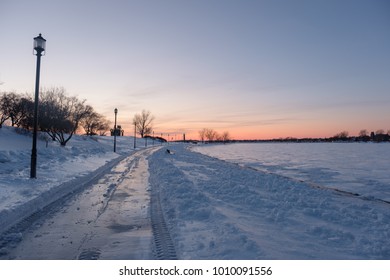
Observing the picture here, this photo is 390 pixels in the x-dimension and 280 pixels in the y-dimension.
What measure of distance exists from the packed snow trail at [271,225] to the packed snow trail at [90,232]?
0.67 m

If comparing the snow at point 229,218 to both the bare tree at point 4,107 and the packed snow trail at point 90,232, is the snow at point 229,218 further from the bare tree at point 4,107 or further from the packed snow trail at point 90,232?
the bare tree at point 4,107

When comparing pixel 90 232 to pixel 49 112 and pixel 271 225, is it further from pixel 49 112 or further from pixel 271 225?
pixel 49 112

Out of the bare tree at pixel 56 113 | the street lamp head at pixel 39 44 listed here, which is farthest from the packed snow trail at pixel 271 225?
the bare tree at pixel 56 113

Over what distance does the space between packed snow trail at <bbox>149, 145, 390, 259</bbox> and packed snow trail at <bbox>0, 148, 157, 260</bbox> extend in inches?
26.6

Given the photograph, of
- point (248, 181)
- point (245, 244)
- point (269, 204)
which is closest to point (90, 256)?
point (245, 244)

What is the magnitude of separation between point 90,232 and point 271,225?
389 centimetres

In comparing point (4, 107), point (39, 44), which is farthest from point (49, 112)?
point (39, 44)

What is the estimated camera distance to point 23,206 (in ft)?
23.8

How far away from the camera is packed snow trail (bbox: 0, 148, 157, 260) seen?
4.80m

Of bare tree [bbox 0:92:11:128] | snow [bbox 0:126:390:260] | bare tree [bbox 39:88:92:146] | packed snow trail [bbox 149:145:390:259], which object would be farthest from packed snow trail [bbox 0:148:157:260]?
bare tree [bbox 0:92:11:128]

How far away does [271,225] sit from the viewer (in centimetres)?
670

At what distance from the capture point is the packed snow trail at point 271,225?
496 cm

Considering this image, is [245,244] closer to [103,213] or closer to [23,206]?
[103,213]

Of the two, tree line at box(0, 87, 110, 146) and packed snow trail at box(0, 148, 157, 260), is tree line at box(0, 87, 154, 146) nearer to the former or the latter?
tree line at box(0, 87, 110, 146)
